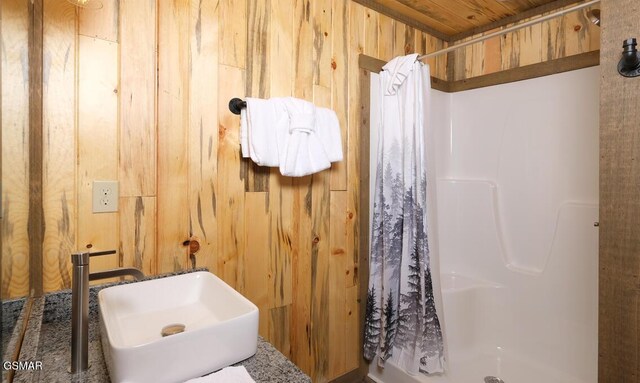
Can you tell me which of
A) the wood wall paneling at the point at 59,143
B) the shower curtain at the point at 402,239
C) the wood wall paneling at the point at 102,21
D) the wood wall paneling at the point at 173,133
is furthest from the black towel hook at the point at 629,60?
the wood wall paneling at the point at 59,143

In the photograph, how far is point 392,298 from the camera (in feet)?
6.24

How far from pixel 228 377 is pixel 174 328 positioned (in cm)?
31

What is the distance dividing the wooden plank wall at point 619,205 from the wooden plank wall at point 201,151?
1.11 meters

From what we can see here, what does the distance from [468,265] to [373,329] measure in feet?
2.92

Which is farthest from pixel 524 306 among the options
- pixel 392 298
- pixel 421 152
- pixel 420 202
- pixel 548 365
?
pixel 421 152

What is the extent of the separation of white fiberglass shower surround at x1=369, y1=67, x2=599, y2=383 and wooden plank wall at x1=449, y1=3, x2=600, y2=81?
5.7 inches

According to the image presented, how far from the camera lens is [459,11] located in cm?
215

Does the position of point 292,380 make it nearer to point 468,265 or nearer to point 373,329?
point 373,329

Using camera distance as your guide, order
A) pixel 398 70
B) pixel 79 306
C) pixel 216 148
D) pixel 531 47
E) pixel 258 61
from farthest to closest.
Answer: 1. pixel 531 47
2. pixel 398 70
3. pixel 258 61
4. pixel 216 148
5. pixel 79 306

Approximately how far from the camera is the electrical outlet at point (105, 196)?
4.00ft

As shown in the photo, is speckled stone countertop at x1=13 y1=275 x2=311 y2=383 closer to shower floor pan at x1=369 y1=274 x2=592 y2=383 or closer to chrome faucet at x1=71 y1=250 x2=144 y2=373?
chrome faucet at x1=71 y1=250 x2=144 y2=373

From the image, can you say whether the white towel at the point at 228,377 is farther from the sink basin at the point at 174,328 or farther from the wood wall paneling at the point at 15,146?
the wood wall paneling at the point at 15,146

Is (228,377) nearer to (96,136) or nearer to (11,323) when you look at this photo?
(11,323)

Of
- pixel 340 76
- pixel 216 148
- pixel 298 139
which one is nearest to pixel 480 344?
pixel 298 139
